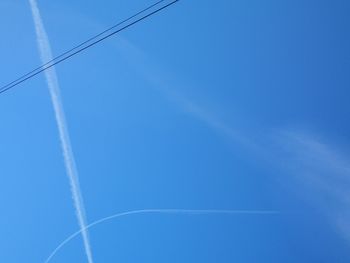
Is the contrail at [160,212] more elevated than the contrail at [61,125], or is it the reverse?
the contrail at [61,125]

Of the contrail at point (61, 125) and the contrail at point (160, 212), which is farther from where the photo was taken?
the contrail at point (61, 125)

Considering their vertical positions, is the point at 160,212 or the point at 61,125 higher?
the point at 61,125

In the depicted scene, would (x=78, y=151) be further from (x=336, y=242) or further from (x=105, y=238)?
(x=336, y=242)

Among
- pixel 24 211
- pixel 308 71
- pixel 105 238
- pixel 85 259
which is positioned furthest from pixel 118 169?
pixel 308 71

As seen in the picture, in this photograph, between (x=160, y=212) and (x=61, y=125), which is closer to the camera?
(x=160, y=212)

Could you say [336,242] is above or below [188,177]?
below

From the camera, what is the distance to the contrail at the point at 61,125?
135 centimetres

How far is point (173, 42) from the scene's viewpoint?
1136 millimetres

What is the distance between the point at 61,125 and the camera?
142cm

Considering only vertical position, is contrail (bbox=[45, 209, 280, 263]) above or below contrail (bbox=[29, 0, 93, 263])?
below

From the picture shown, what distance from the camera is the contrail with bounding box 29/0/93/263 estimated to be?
1347mm

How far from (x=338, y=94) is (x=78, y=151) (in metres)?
0.96

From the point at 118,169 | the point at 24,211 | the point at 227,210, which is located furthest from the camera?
the point at 24,211

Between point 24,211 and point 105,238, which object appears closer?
point 105,238
